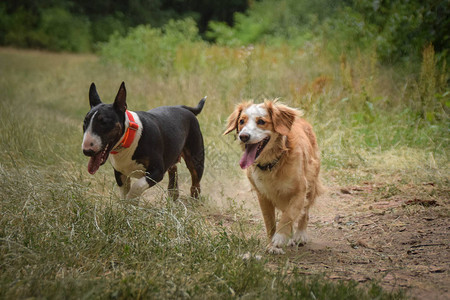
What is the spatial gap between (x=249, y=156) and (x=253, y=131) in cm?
21

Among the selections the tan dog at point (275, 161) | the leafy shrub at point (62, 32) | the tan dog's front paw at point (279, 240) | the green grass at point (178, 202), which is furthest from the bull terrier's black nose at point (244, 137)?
the leafy shrub at point (62, 32)

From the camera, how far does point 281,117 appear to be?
12.8 ft

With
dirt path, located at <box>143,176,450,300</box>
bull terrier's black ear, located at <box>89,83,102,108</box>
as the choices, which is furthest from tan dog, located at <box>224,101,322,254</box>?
bull terrier's black ear, located at <box>89,83,102,108</box>

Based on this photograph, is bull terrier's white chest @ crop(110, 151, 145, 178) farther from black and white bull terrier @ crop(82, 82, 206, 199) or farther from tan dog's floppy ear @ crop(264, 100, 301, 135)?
tan dog's floppy ear @ crop(264, 100, 301, 135)

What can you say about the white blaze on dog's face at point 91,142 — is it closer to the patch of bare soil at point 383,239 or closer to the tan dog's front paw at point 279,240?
the tan dog's front paw at point 279,240

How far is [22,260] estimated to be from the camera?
2803mm

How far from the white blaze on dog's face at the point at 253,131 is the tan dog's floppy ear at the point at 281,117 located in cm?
4

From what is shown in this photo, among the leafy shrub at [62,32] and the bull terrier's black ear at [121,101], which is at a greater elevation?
the bull terrier's black ear at [121,101]

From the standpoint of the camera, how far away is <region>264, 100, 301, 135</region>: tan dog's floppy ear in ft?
12.7

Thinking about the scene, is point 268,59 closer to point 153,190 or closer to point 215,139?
point 215,139

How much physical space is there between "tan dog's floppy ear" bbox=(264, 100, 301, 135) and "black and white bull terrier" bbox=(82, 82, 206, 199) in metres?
1.02

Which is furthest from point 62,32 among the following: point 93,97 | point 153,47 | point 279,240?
point 279,240

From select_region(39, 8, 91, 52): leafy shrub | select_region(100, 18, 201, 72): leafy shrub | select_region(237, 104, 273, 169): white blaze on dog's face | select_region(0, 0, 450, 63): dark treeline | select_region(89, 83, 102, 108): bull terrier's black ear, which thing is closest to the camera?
select_region(237, 104, 273, 169): white blaze on dog's face

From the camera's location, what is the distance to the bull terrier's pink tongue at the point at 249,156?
12.4 feet
